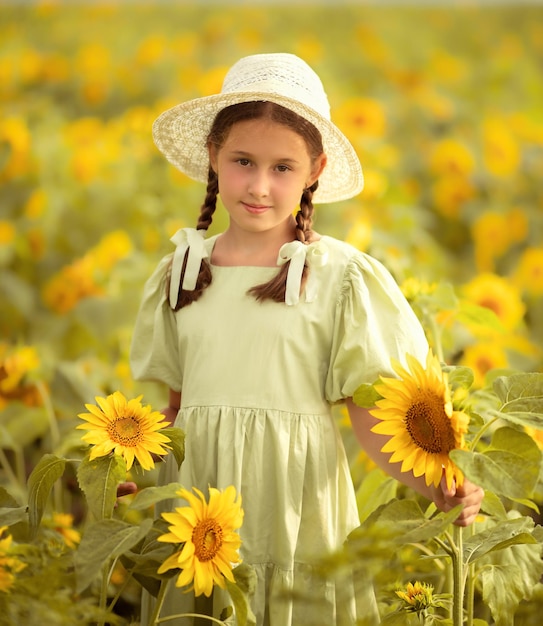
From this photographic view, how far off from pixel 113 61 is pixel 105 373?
8.82 feet

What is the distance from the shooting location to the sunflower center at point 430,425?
1106mm

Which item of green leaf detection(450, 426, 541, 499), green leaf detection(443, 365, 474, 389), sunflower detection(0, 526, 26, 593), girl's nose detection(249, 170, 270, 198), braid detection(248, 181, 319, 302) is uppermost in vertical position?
girl's nose detection(249, 170, 270, 198)

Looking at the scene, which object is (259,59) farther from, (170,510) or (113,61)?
(113,61)

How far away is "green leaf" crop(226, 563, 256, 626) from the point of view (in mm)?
1118

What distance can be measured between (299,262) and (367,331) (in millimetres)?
133

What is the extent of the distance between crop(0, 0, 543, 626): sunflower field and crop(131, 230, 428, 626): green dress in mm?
82

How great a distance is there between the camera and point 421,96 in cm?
421

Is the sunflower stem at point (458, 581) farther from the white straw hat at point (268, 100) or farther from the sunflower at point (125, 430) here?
the white straw hat at point (268, 100)

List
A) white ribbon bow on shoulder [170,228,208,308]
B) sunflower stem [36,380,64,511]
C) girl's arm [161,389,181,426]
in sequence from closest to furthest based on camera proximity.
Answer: white ribbon bow on shoulder [170,228,208,308]
girl's arm [161,389,181,426]
sunflower stem [36,380,64,511]

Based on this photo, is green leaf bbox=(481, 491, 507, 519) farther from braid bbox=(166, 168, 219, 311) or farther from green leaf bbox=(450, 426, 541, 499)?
braid bbox=(166, 168, 219, 311)

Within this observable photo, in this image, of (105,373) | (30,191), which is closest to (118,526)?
(105,373)

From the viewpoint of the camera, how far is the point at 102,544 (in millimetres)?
1094

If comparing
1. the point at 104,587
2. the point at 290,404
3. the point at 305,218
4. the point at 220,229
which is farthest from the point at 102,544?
the point at 220,229

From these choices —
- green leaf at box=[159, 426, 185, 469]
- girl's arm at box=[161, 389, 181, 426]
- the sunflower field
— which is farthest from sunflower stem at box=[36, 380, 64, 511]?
green leaf at box=[159, 426, 185, 469]
